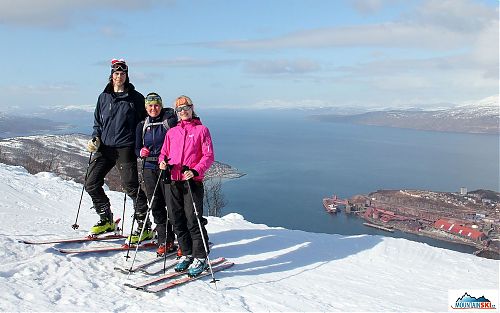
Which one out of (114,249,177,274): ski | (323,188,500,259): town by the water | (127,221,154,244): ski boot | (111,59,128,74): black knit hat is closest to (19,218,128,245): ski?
(127,221,154,244): ski boot

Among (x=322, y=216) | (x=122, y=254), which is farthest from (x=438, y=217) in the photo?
(x=122, y=254)

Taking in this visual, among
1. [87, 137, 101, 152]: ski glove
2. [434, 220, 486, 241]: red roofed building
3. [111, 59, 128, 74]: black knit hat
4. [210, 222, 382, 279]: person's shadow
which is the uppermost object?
[111, 59, 128, 74]: black knit hat

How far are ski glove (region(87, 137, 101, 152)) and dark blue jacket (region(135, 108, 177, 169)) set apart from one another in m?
0.60

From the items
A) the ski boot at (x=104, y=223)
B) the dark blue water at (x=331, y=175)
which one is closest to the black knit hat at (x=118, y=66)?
the ski boot at (x=104, y=223)

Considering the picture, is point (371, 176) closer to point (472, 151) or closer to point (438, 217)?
point (438, 217)

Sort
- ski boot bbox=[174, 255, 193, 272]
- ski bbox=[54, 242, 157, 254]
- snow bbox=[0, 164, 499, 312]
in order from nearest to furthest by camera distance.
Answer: snow bbox=[0, 164, 499, 312] → ski boot bbox=[174, 255, 193, 272] → ski bbox=[54, 242, 157, 254]

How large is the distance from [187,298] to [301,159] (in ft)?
277

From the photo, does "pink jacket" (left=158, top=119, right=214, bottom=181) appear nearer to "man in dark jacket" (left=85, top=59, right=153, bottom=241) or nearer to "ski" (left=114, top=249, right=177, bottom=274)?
"man in dark jacket" (left=85, top=59, right=153, bottom=241)

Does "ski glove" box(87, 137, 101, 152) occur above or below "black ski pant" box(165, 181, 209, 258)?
above

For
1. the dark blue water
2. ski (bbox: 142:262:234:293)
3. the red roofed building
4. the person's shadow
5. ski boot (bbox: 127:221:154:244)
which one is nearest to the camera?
ski (bbox: 142:262:234:293)

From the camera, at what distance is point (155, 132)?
527cm

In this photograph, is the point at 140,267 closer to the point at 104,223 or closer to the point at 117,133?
the point at 104,223

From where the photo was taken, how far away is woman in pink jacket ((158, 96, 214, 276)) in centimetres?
485

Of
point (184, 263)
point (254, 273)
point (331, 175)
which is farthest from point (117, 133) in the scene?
point (331, 175)
